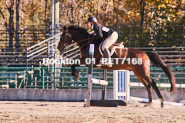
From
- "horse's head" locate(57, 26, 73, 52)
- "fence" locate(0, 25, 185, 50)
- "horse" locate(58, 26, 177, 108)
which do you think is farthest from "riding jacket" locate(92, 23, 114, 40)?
"fence" locate(0, 25, 185, 50)

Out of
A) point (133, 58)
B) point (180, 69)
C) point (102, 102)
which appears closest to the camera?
point (102, 102)

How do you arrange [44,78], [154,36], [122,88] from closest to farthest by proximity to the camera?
[122,88], [44,78], [154,36]

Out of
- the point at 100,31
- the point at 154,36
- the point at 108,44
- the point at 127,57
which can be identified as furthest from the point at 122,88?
the point at 154,36

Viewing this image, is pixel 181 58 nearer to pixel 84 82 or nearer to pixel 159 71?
pixel 159 71

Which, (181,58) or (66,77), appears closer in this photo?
(66,77)

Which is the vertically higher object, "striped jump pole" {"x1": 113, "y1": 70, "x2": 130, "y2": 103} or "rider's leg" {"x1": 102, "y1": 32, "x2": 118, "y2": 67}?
"rider's leg" {"x1": 102, "y1": 32, "x2": 118, "y2": 67}

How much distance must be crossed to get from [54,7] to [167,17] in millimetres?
8247

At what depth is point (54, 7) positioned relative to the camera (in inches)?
720

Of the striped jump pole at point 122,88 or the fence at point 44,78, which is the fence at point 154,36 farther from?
the striped jump pole at point 122,88

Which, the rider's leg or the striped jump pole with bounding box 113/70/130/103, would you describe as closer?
the rider's leg

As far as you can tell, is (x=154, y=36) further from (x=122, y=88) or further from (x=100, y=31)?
(x=100, y=31)

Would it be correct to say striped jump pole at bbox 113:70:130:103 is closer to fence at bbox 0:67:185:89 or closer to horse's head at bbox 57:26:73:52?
horse's head at bbox 57:26:73:52

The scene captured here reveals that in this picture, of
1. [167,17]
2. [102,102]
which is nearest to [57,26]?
[167,17]

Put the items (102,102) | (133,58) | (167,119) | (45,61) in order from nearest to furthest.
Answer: (167,119) → (102,102) → (133,58) → (45,61)
